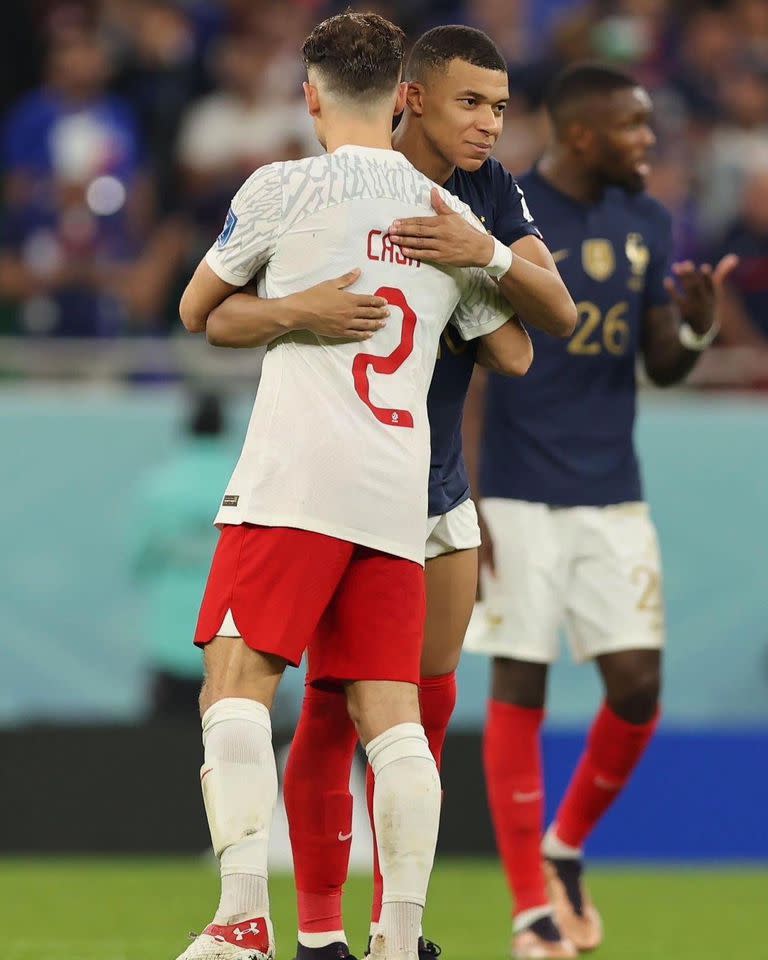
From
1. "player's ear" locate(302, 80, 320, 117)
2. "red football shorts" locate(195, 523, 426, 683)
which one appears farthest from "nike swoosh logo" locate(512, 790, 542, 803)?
"player's ear" locate(302, 80, 320, 117)

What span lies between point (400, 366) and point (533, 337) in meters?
1.93

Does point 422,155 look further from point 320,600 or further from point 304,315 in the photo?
point 320,600

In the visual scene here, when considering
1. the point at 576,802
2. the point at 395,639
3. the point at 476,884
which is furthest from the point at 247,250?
the point at 476,884

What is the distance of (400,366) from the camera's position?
3898 mm

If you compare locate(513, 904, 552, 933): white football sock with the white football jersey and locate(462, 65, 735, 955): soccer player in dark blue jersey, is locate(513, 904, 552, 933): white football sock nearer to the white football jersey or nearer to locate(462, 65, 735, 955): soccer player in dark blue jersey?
locate(462, 65, 735, 955): soccer player in dark blue jersey

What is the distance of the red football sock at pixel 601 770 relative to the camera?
5.79 metres

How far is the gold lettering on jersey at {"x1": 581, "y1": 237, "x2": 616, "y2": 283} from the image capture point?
Answer: 5770 millimetres

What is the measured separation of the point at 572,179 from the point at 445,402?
1.75m

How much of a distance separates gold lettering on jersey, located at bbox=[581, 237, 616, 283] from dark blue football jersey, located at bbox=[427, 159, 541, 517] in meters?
1.40

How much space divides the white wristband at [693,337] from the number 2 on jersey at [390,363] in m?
1.96

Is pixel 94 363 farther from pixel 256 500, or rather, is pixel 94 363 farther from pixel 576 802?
pixel 256 500

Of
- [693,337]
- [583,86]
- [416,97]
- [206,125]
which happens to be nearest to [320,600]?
[416,97]

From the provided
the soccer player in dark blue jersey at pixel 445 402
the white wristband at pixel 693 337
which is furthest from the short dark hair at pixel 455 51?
the white wristband at pixel 693 337

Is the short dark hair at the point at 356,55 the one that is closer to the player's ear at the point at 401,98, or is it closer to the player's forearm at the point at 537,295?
the player's ear at the point at 401,98
